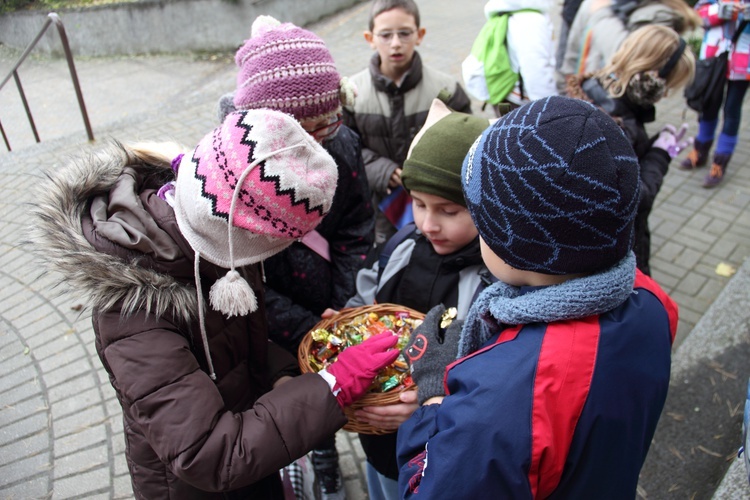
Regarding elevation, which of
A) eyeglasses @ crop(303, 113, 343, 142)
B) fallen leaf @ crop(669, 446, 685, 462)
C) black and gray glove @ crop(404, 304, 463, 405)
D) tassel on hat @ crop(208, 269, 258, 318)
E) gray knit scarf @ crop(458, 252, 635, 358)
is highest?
gray knit scarf @ crop(458, 252, 635, 358)

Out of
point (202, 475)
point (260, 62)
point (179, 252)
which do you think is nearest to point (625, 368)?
point (202, 475)

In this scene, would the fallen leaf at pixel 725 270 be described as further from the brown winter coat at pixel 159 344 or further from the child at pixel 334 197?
the brown winter coat at pixel 159 344

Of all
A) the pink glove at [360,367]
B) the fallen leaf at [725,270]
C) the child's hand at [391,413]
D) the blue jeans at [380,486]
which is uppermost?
the pink glove at [360,367]

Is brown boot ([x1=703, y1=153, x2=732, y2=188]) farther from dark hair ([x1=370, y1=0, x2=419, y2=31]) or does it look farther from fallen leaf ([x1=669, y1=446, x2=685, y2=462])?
Answer: dark hair ([x1=370, y1=0, x2=419, y2=31])

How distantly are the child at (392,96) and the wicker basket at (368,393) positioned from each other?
5.07 ft

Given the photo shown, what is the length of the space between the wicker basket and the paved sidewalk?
0.75 metres

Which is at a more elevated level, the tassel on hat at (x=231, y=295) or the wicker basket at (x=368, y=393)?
the tassel on hat at (x=231, y=295)

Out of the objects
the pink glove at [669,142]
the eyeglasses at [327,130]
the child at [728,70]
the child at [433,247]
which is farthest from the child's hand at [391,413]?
the child at [728,70]

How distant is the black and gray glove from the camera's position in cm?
156

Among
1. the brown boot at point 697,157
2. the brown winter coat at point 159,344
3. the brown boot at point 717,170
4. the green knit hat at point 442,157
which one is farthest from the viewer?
the brown boot at point 697,157

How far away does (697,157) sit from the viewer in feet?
19.1

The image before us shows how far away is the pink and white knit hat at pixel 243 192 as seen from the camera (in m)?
1.51

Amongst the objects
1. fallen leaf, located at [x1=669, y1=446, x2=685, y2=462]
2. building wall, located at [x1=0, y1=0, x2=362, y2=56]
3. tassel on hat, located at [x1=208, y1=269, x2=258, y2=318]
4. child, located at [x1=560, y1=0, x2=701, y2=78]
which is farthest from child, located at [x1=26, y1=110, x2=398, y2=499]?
building wall, located at [x1=0, y1=0, x2=362, y2=56]

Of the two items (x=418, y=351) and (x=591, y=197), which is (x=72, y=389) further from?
(x=591, y=197)
